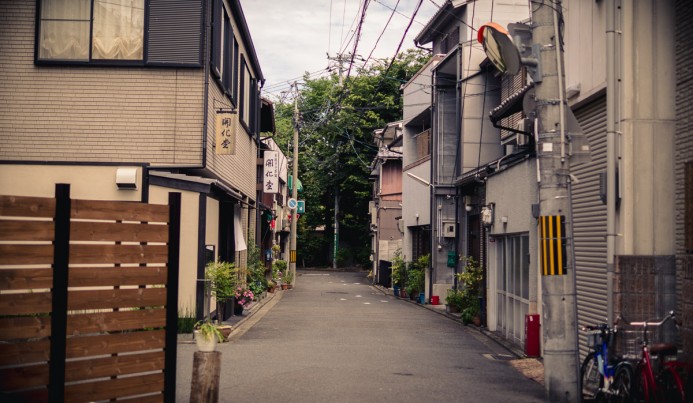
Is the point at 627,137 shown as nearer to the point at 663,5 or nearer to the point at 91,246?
the point at 663,5

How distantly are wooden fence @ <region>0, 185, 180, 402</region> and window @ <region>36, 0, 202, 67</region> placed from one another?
30.6ft

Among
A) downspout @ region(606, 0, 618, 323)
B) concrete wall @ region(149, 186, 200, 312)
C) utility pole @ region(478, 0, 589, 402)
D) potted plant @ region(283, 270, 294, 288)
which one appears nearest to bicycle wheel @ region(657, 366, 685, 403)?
utility pole @ region(478, 0, 589, 402)

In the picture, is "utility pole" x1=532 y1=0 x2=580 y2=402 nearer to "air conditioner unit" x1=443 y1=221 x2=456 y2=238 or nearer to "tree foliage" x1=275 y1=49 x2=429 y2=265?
"air conditioner unit" x1=443 y1=221 x2=456 y2=238

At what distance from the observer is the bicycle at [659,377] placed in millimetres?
7664

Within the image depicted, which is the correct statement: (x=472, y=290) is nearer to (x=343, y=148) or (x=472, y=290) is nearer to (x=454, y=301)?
(x=454, y=301)

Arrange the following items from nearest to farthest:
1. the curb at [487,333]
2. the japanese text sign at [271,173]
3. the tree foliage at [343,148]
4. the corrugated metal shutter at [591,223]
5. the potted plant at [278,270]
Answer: the corrugated metal shutter at [591,223] < the curb at [487,333] < the japanese text sign at [271,173] < the potted plant at [278,270] < the tree foliage at [343,148]

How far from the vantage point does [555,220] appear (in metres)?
8.88

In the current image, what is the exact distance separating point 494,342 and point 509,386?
605 cm

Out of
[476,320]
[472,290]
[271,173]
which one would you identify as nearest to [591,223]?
[476,320]

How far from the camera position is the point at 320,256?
66438 mm

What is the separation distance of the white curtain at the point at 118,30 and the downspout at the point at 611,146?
405 inches

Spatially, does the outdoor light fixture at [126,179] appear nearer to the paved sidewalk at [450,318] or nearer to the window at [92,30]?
the window at [92,30]

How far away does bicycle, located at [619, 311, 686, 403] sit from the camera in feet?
25.1

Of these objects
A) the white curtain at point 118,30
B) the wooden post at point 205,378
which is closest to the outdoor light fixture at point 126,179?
the white curtain at point 118,30
